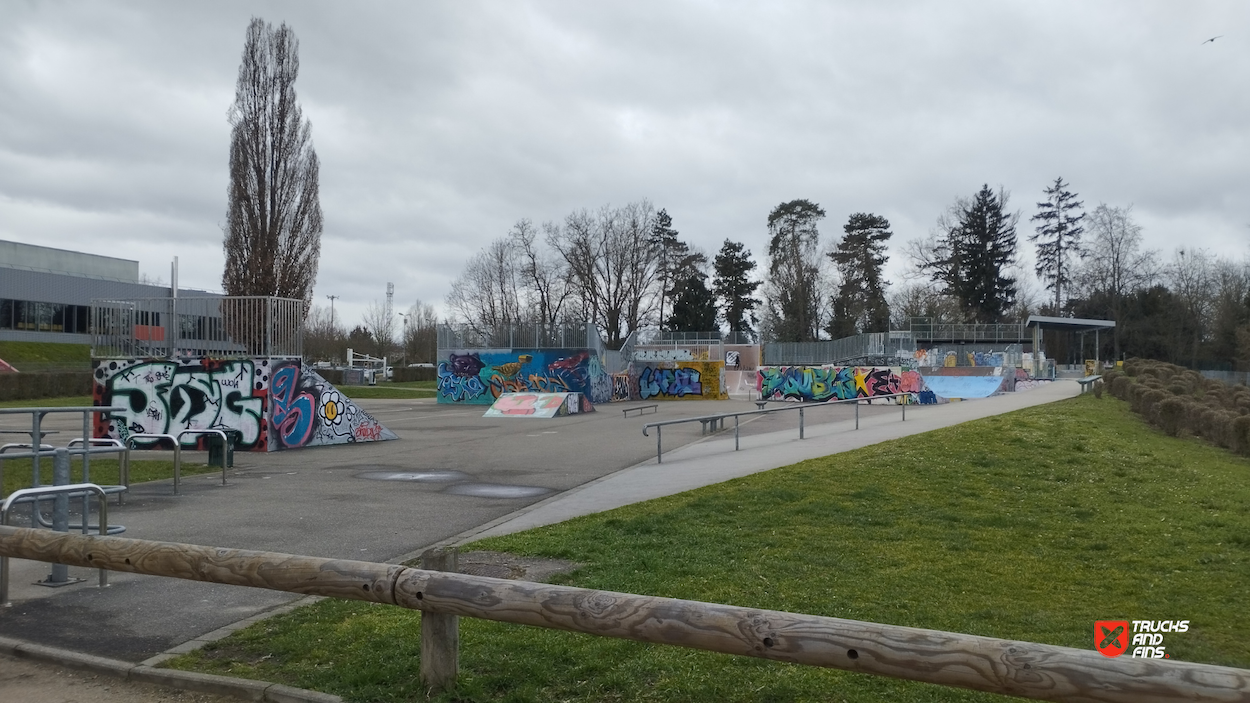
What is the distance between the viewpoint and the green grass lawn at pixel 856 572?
4754 mm

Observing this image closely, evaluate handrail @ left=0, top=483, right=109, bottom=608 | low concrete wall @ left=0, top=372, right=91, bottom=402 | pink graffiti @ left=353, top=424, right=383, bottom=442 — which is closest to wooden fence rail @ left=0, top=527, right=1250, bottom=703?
handrail @ left=0, top=483, right=109, bottom=608

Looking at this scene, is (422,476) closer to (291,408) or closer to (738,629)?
(291,408)

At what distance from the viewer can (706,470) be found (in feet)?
47.6

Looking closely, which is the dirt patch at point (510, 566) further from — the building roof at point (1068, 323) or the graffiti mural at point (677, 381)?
the building roof at point (1068, 323)

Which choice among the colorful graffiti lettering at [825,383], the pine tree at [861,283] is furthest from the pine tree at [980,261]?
the colorful graffiti lettering at [825,383]

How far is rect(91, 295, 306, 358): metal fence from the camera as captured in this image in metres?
19.6

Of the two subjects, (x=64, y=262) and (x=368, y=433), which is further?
(x=64, y=262)

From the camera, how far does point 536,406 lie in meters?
31.1

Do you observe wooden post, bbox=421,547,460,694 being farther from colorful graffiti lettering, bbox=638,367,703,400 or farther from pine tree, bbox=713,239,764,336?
pine tree, bbox=713,239,764,336

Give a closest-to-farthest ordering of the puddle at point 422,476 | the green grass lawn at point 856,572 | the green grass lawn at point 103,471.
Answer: the green grass lawn at point 856,572
the green grass lawn at point 103,471
the puddle at point 422,476

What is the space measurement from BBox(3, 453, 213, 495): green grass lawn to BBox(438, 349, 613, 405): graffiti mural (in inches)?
938

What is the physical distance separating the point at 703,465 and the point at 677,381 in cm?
3149

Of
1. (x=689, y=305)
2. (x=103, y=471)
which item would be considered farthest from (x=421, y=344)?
(x=103, y=471)

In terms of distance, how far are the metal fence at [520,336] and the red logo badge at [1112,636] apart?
115 feet
